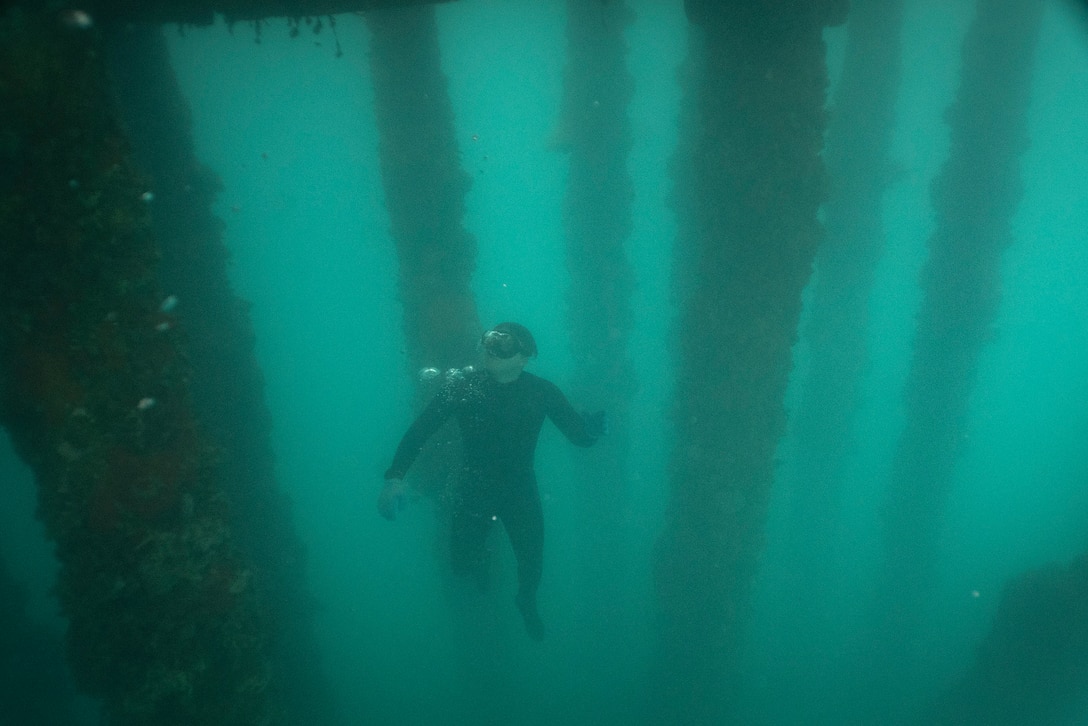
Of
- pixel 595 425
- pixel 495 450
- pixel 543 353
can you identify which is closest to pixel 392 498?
pixel 495 450

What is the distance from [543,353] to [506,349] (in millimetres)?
45634

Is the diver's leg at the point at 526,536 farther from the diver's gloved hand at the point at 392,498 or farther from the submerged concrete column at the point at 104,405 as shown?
the submerged concrete column at the point at 104,405

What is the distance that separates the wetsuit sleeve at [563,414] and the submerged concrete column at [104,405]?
3131 millimetres

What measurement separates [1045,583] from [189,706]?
9382 millimetres

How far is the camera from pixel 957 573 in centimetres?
1867

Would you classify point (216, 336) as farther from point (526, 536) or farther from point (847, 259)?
point (847, 259)

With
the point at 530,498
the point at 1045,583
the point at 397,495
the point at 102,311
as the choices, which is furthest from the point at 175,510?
the point at 1045,583

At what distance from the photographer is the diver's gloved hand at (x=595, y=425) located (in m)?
5.29

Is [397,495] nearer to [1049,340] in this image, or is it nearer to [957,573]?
[957,573]

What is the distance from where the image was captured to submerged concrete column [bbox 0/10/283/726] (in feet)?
8.00

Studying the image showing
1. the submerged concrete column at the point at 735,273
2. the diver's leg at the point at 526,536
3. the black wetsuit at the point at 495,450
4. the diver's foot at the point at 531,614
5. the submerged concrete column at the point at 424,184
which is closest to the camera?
the submerged concrete column at the point at 735,273

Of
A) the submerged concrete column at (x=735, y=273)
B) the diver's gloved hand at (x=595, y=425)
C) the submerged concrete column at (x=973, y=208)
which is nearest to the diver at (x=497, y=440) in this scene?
the diver's gloved hand at (x=595, y=425)

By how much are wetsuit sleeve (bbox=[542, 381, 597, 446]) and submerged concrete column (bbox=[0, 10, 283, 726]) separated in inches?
123

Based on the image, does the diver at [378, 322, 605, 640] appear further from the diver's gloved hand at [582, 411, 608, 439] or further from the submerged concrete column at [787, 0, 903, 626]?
the submerged concrete column at [787, 0, 903, 626]
